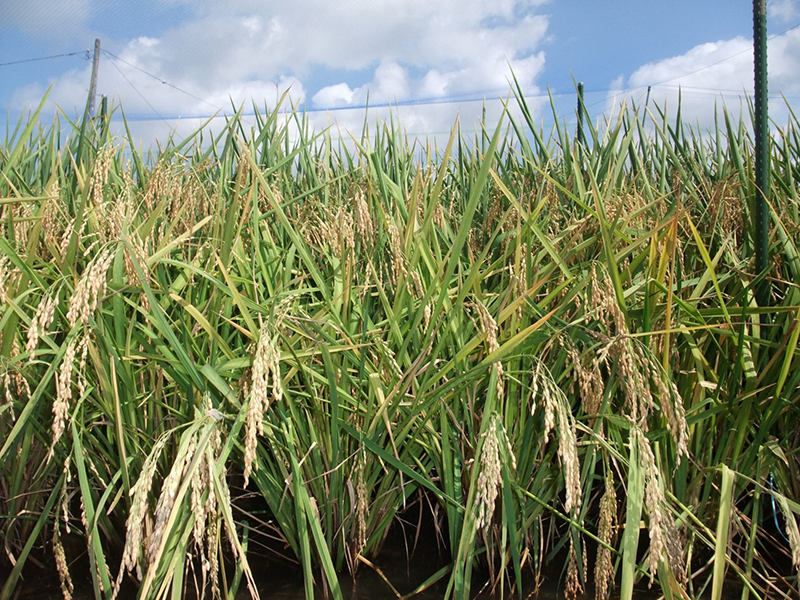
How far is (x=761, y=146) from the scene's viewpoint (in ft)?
5.87

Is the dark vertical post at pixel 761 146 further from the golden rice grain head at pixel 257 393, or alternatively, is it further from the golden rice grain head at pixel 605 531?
the golden rice grain head at pixel 257 393

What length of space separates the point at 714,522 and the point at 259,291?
1507 millimetres

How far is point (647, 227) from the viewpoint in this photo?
2.08 m

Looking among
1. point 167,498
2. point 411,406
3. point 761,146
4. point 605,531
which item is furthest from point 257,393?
point 761,146

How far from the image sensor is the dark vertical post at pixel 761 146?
170 cm

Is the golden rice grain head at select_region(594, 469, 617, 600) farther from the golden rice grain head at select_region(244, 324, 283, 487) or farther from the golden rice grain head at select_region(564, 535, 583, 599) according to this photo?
the golden rice grain head at select_region(244, 324, 283, 487)

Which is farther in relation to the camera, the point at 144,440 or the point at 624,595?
the point at 144,440

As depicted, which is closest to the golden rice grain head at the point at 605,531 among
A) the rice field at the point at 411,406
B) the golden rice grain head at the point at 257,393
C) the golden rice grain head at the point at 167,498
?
the rice field at the point at 411,406

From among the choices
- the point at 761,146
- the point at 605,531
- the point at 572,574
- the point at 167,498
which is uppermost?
the point at 761,146

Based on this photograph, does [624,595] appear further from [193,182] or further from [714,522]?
[193,182]

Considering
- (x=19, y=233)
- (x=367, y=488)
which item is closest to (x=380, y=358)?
(x=367, y=488)

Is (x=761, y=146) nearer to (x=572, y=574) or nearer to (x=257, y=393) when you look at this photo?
(x=572, y=574)

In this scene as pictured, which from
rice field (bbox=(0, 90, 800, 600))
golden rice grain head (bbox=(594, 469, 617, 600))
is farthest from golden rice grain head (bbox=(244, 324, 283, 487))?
golden rice grain head (bbox=(594, 469, 617, 600))

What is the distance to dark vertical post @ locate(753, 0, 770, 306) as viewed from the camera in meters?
1.70
